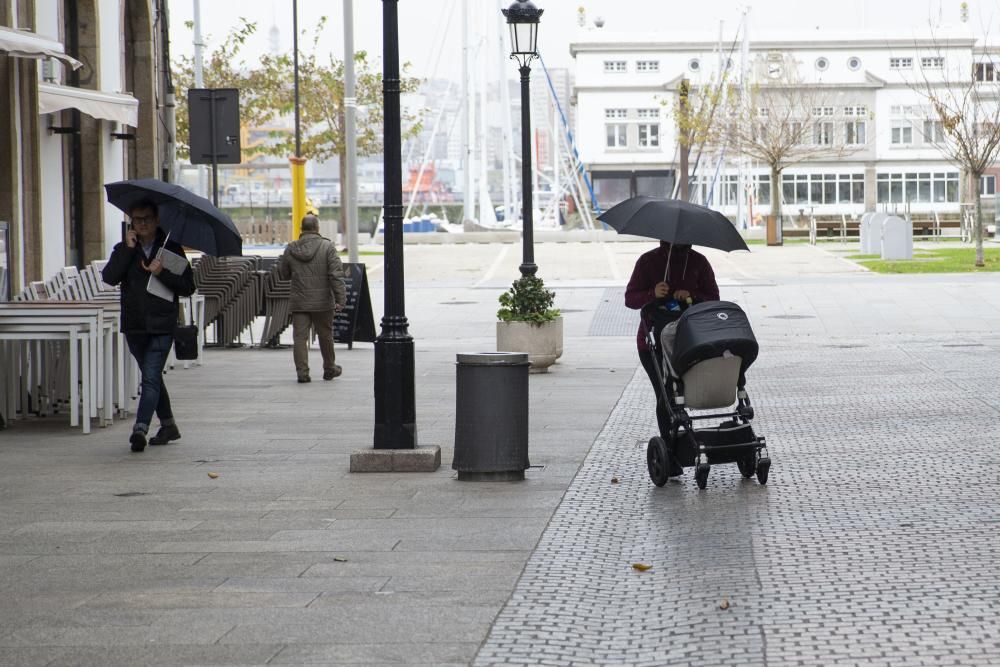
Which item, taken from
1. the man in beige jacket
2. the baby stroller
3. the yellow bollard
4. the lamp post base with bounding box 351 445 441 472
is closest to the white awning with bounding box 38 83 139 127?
the man in beige jacket

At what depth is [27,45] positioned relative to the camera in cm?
1295

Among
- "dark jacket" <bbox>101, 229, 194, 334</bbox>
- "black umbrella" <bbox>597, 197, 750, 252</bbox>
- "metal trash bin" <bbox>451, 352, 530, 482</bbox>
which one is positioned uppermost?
"black umbrella" <bbox>597, 197, 750, 252</bbox>

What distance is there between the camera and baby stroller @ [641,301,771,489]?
8.41 metres

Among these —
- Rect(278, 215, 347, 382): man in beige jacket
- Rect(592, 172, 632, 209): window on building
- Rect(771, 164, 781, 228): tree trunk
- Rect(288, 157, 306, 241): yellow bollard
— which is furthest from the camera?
Rect(592, 172, 632, 209): window on building

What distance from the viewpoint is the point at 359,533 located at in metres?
7.45

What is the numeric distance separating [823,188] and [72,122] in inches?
2841

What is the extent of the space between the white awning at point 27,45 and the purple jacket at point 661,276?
6334 mm

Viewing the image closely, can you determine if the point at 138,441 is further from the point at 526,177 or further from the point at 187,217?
the point at 526,177

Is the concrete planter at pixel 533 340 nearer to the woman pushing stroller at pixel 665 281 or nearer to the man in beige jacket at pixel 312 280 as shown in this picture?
the man in beige jacket at pixel 312 280

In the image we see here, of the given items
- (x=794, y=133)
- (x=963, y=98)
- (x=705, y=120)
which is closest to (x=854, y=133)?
(x=794, y=133)

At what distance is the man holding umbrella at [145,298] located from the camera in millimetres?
10414

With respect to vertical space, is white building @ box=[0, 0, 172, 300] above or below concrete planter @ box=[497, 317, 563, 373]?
above

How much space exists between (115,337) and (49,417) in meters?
0.95

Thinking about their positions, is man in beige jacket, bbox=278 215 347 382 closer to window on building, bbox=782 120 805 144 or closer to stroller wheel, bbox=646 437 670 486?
stroller wheel, bbox=646 437 670 486
